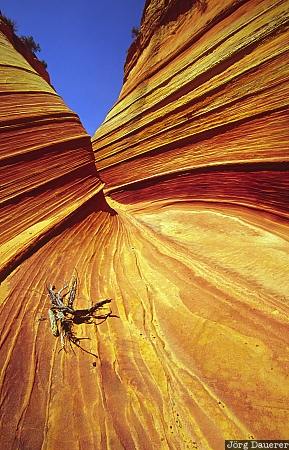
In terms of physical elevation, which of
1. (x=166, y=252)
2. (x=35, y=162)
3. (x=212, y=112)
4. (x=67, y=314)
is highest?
(x=35, y=162)

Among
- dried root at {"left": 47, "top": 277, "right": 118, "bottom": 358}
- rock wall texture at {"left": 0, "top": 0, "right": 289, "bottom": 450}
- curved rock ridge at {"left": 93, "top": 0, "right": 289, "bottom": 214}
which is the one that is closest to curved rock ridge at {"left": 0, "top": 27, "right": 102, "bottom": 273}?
rock wall texture at {"left": 0, "top": 0, "right": 289, "bottom": 450}

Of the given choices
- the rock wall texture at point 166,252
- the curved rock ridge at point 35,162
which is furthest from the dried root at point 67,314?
the curved rock ridge at point 35,162

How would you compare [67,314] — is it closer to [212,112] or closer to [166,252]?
[166,252]

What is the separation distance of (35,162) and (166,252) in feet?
7.38

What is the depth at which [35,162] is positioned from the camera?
4.33m

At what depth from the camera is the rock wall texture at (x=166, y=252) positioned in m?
2.09

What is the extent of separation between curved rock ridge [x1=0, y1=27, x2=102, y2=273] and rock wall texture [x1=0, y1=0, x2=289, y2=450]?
2 centimetres

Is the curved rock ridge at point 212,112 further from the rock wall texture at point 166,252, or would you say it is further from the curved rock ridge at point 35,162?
the curved rock ridge at point 35,162

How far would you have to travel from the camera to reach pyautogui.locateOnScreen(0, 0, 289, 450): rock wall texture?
2.09 metres

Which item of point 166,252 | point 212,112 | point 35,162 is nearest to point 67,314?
point 166,252

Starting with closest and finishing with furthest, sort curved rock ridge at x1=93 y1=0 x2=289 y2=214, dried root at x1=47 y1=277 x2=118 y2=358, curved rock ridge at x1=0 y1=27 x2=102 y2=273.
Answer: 1. dried root at x1=47 y1=277 x2=118 y2=358
2. curved rock ridge at x1=0 y1=27 x2=102 y2=273
3. curved rock ridge at x1=93 y1=0 x2=289 y2=214

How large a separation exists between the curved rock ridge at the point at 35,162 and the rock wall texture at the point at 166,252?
0.02m

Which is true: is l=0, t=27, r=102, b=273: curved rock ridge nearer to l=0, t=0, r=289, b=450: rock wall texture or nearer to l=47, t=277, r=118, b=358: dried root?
l=0, t=0, r=289, b=450: rock wall texture

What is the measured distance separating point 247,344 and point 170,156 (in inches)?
212
